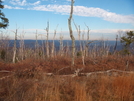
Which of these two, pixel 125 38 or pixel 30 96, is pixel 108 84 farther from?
pixel 125 38

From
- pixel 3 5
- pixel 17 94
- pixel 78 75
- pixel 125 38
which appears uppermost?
pixel 3 5

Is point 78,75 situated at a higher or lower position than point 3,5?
lower

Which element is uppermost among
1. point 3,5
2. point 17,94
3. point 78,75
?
point 3,5

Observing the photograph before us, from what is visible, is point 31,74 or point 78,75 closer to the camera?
point 31,74

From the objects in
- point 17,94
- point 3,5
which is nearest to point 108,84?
point 17,94

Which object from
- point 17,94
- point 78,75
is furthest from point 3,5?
point 17,94

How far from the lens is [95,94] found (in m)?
3.34

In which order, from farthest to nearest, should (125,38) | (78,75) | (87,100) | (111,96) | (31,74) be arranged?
(125,38)
(78,75)
(31,74)
(111,96)
(87,100)

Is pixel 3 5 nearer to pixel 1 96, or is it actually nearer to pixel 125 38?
pixel 1 96

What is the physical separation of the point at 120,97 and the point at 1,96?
307 cm

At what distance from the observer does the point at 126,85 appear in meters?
3.42

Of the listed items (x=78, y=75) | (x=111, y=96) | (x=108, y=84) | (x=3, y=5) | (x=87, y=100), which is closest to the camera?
(x=87, y=100)

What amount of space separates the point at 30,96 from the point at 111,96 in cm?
214

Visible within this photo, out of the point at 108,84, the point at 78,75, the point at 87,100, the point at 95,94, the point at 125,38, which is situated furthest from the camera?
the point at 125,38
